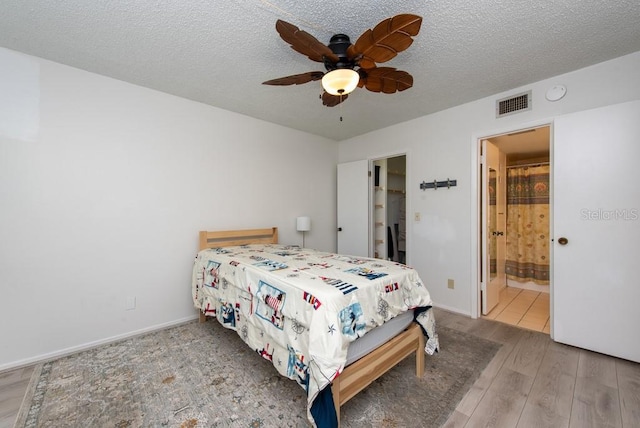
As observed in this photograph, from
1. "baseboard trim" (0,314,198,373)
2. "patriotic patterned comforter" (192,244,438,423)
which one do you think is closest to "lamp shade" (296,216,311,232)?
"patriotic patterned comforter" (192,244,438,423)

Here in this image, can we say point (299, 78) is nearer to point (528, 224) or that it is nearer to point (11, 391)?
point (11, 391)

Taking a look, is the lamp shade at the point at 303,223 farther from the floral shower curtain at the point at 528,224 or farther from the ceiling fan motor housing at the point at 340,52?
the floral shower curtain at the point at 528,224

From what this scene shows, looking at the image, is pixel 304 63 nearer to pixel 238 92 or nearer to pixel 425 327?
pixel 238 92

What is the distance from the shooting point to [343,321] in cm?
136

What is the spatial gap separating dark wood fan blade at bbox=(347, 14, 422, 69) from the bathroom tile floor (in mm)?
2998

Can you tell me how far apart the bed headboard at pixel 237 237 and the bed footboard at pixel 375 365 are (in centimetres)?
214

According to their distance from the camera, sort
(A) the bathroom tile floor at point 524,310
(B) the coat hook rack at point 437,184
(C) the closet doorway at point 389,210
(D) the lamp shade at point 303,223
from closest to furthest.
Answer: (A) the bathroom tile floor at point 524,310 → (B) the coat hook rack at point 437,184 → (D) the lamp shade at point 303,223 → (C) the closet doorway at point 389,210

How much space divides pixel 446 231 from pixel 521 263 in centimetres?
206

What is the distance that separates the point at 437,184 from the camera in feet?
10.6

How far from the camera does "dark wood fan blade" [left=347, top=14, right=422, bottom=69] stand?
4.13ft

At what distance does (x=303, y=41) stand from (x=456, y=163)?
2.42m

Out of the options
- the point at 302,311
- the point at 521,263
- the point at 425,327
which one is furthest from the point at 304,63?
the point at 521,263

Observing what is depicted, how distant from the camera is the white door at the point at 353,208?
4.02 m

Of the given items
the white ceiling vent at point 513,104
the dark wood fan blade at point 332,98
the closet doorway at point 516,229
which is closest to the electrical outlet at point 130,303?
the dark wood fan blade at point 332,98
